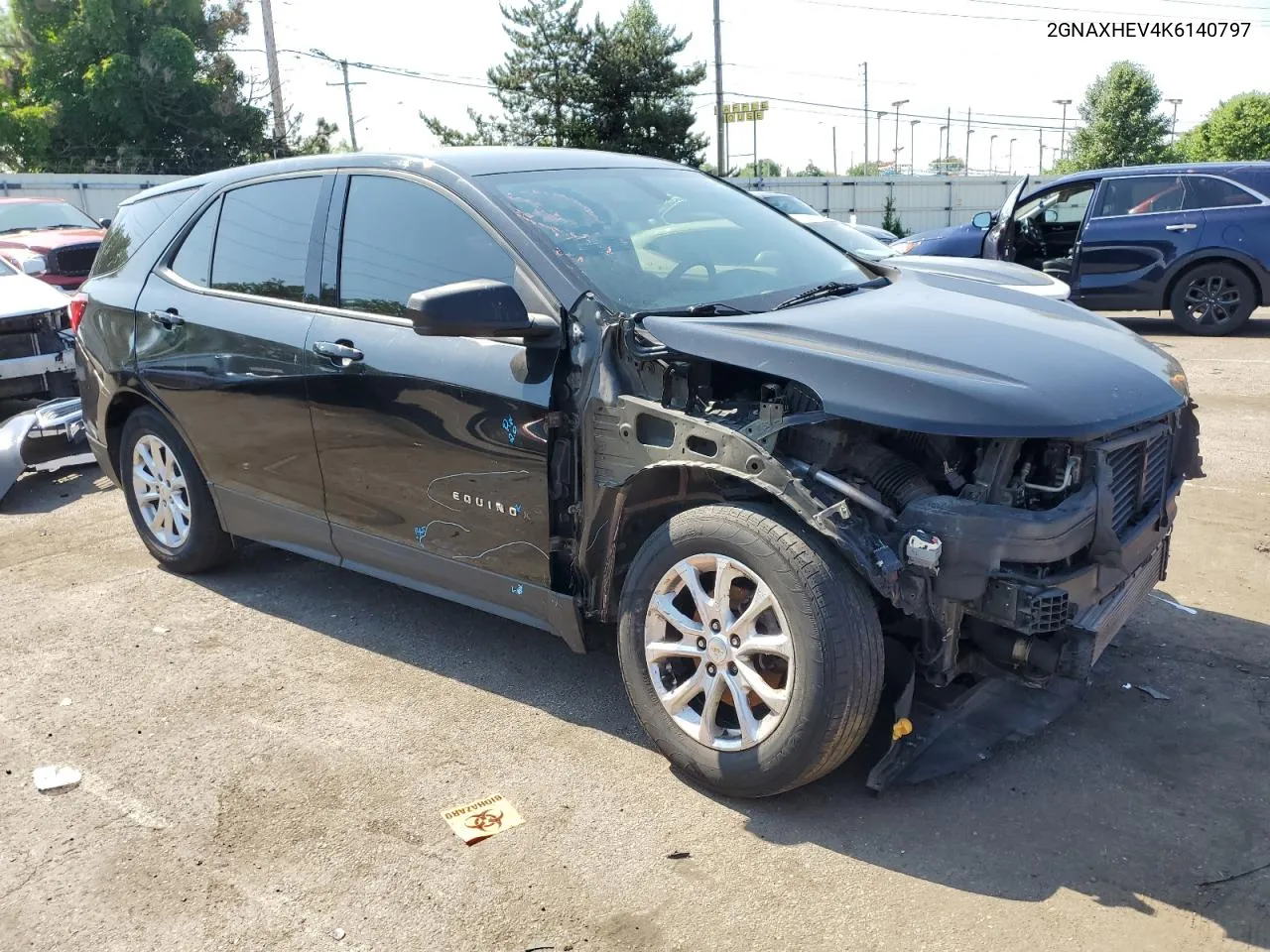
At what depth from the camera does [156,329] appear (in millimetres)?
4727

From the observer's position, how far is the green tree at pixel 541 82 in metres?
36.2

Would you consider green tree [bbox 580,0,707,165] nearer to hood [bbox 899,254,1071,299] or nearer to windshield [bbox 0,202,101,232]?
windshield [bbox 0,202,101,232]

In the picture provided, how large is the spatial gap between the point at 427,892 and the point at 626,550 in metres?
1.17

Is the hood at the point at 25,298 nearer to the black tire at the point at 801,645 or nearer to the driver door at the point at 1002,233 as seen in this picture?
the black tire at the point at 801,645

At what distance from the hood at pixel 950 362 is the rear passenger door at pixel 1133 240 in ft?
27.4

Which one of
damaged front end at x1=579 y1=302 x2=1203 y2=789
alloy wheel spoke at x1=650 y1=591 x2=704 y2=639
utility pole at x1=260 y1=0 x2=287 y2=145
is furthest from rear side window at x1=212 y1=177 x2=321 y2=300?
utility pole at x1=260 y1=0 x2=287 y2=145

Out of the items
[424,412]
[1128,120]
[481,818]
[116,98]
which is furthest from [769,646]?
[1128,120]

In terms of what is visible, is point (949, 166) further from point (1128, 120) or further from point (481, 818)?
point (481, 818)

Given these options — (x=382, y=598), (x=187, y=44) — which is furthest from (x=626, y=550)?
(x=187, y=44)

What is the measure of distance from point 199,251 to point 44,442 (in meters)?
3.31

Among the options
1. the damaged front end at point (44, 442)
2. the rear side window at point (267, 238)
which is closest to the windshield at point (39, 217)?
the damaged front end at point (44, 442)

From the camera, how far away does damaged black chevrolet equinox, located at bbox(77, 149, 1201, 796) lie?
283 cm

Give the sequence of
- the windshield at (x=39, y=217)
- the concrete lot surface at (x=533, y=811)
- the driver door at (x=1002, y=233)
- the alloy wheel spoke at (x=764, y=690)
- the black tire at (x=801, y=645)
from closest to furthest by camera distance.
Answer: the concrete lot surface at (x=533, y=811) < the black tire at (x=801, y=645) < the alloy wheel spoke at (x=764, y=690) < the driver door at (x=1002, y=233) < the windshield at (x=39, y=217)

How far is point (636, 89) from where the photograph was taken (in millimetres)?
36031
